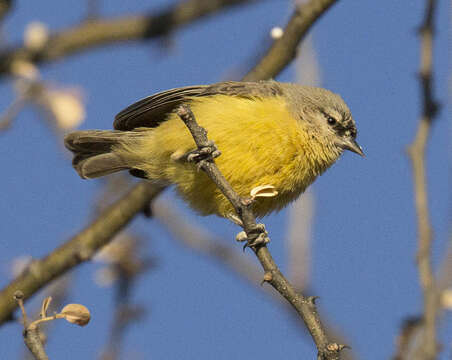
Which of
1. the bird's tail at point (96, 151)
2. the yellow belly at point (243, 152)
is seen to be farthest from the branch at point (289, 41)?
the bird's tail at point (96, 151)

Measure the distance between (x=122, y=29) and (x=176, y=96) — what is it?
2601mm

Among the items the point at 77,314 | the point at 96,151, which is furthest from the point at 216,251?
the point at 77,314

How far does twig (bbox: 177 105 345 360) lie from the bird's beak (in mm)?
2309

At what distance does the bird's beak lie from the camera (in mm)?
6023

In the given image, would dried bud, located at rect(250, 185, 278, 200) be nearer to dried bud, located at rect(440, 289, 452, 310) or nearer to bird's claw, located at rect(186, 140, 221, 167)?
bird's claw, located at rect(186, 140, 221, 167)

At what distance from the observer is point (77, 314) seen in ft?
10.6

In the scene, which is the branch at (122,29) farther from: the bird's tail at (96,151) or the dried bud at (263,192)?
the dried bud at (263,192)

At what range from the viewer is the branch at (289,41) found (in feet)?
18.3

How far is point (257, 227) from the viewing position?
157 inches

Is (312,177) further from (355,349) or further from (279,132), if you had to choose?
(355,349)

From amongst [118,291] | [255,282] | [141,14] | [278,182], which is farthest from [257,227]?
[141,14]

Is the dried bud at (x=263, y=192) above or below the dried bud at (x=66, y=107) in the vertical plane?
below

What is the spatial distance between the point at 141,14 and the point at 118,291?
470 cm

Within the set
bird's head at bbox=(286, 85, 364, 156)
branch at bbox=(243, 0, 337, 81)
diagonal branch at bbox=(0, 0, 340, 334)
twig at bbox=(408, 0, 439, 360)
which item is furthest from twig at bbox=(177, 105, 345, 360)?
branch at bbox=(243, 0, 337, 81)
